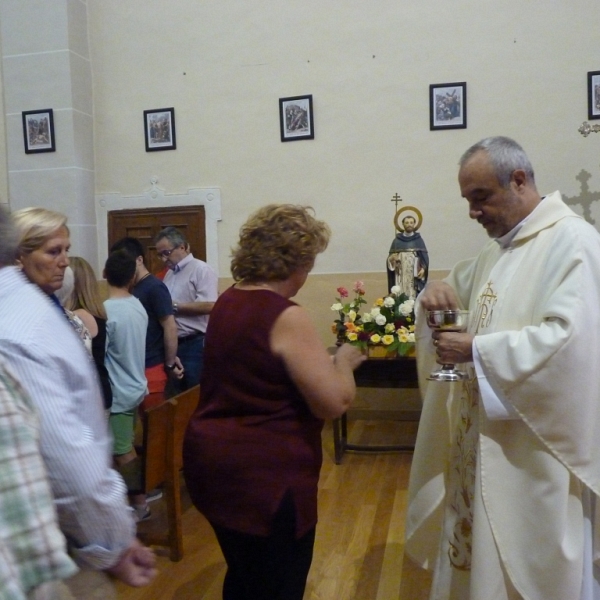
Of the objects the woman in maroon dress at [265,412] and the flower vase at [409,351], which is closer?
the woman in maroon dress at [265,412]

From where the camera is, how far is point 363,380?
435 cm

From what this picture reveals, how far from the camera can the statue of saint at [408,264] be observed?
4.63 metres

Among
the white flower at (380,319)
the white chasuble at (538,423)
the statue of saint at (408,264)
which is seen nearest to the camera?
the white chasuble at (538,423)

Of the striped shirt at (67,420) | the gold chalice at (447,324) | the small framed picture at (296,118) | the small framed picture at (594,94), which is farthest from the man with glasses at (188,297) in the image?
the striped shirt at (67,420)

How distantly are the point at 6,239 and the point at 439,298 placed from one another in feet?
4.96

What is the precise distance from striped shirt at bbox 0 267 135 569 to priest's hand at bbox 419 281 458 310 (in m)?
1.36

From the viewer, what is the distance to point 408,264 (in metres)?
4.63

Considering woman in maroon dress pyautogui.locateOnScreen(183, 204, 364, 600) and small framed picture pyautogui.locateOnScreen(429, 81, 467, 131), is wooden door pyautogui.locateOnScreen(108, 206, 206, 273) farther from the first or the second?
woman in maroon dress pyautogui.locateOnScreen(183, 204, 364, 600)

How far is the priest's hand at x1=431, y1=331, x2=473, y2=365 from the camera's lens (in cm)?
188

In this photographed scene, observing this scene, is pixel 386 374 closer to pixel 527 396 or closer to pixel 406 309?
pixel 406 309

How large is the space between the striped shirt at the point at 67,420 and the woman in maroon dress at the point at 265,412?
473 mm

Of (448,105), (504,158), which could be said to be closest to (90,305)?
(504,158)

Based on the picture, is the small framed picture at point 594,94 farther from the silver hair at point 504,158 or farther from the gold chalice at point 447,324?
the gold chalice at point 447,324

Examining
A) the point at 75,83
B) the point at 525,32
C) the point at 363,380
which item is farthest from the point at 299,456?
the point at 75,83
